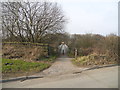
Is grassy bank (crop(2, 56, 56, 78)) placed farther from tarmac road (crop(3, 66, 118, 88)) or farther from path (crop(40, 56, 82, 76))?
tarmac road (crop(3, 66, 118, 88))

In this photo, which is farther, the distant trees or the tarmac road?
the distant trees

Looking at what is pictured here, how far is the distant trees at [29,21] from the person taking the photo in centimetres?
1282

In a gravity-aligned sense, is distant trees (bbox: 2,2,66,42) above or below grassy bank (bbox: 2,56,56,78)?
above

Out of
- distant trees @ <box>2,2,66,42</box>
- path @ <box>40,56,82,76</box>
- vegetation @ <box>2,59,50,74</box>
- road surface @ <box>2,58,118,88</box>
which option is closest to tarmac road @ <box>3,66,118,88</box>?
road surface @ <box>2,58,118,88</box>

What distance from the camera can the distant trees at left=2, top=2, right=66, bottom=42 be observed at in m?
12.8

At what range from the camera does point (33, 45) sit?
1062cm

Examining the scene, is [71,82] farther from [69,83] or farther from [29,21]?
[29,21]


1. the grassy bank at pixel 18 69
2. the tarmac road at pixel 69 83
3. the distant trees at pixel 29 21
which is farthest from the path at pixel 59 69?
the distant trees at pixel 29 21

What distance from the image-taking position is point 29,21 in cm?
1338

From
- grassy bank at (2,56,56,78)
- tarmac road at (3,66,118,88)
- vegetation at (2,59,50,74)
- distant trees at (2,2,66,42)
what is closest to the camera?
tarmac road at (3,66,118,88)

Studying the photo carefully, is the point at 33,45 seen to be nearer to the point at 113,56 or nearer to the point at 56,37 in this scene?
the point at 56,37

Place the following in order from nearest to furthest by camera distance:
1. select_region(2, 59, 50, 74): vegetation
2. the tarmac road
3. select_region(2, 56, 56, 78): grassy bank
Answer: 1. the tarmac road
2. select_region(2, 56, 56, 78): grassy bank
3. select_region(2, 59, 50, 74): vegetation

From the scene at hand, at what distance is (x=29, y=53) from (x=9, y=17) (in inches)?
322

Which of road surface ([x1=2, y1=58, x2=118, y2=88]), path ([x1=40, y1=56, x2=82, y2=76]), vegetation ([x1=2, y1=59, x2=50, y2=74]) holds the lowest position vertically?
path ([x1=40, y1=56, x2=82, y2=76])
